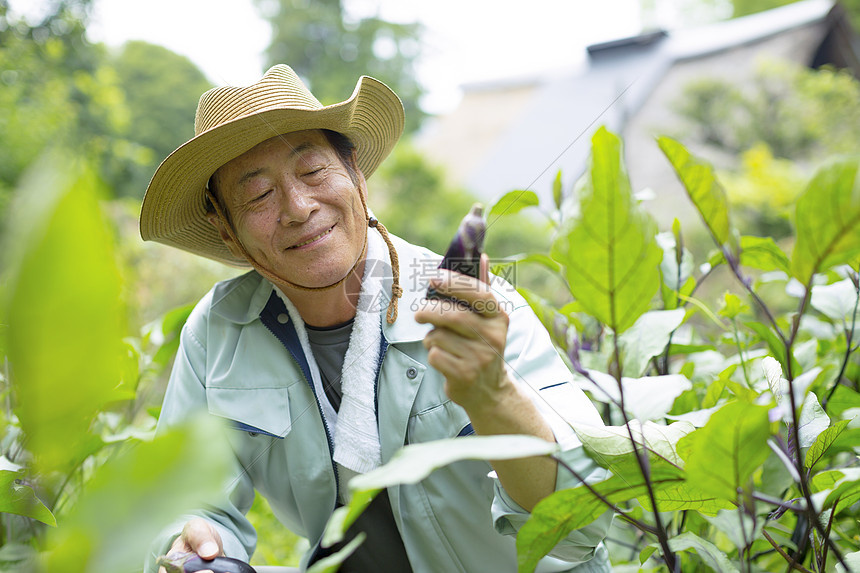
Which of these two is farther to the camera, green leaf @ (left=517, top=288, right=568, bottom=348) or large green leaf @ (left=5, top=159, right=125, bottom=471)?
green leaf @ (left=517, top=288, right=568, bottom=348)

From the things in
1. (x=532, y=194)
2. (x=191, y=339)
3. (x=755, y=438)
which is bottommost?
(x=191, y=339)

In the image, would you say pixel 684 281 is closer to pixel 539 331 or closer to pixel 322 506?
pixel 539 331

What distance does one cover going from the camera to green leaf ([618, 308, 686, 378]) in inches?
34.2

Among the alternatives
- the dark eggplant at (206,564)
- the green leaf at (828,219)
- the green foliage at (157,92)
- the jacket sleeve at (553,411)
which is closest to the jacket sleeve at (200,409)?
the dark eggplant at (206,564)

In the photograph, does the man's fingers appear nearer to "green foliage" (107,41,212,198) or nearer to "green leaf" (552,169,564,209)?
"green leaf" (552,169,564,209)

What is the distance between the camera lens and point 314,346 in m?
1.36

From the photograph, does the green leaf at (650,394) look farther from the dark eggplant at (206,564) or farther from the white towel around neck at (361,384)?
the dark eggplant at (206,564)

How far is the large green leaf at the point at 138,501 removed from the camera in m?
0.30

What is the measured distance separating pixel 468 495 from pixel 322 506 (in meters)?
0.33

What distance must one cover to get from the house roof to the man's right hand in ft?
26.7

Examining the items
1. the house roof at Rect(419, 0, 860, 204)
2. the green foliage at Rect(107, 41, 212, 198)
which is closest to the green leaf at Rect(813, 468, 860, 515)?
the house roof at Rect(419, 0, 860, 204)

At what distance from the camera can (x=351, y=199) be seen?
1.24 m

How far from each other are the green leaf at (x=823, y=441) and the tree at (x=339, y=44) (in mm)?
18989

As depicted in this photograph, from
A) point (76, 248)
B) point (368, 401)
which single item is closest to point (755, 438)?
point (76, 248)
